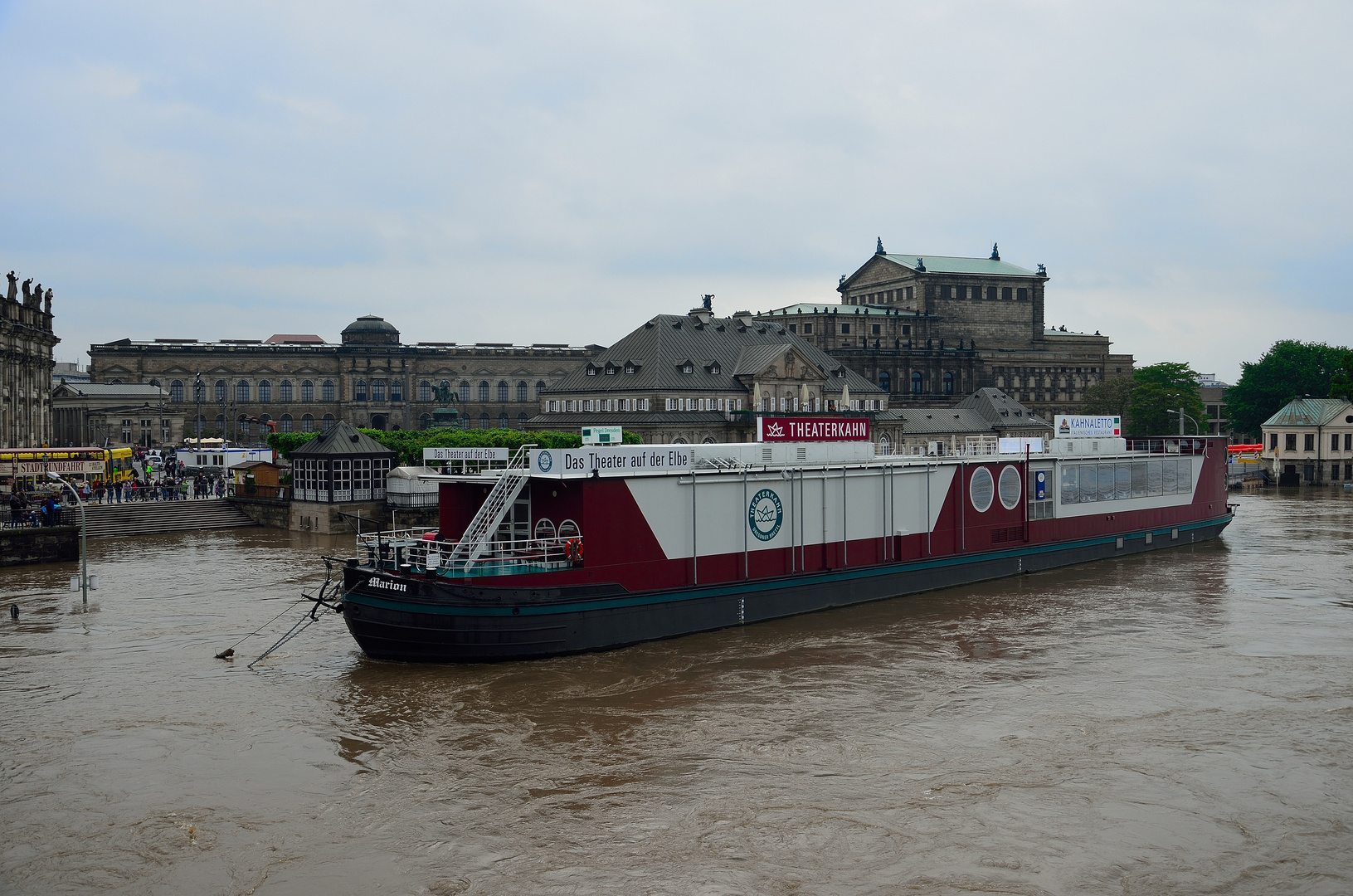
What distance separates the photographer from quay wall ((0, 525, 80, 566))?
4856 cm

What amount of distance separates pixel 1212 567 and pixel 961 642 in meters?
20.8

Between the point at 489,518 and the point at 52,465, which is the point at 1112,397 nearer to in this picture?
the point at 52,465

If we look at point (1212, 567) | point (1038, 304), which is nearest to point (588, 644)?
point (1212, 567)

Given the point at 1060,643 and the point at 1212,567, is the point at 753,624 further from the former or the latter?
the point at 1212,567

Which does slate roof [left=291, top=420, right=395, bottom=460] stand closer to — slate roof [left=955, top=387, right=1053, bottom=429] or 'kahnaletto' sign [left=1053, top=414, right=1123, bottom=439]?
'kahnaletto' sign [left=1053, top=414, right=1123, bottom=439]

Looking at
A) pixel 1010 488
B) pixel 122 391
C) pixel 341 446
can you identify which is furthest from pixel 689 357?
pixel 122 391

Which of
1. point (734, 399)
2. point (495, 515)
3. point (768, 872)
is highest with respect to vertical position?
point (734, 399)

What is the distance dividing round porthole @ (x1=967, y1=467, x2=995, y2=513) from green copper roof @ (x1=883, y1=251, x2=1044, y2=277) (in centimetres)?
10434

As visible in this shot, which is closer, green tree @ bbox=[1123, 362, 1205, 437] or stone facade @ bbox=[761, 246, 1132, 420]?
green tree @ bbox=[1123, 362, 1205, 437]

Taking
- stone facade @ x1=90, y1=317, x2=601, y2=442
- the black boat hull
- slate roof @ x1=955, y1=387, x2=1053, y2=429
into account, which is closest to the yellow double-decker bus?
the black boat hull

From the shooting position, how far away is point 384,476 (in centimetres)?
7044

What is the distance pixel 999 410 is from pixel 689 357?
124 feet

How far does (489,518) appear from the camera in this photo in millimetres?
30547

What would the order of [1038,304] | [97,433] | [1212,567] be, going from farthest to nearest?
[1038,304] < [97,433] < [1212,567]
